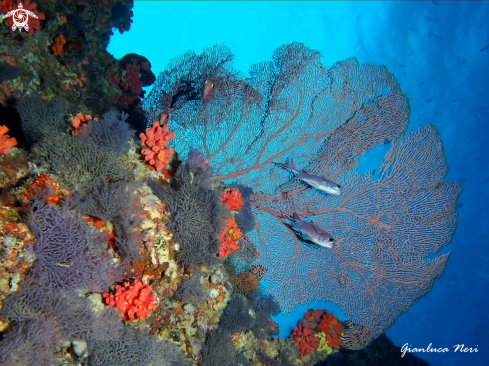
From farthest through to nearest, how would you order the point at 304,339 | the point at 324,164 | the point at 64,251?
the point at 304,339 → the point at 324,164 → the point at 64,251

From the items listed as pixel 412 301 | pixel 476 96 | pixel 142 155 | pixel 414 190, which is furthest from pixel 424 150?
pixel 476 96

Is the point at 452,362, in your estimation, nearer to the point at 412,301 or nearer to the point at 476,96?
the point at 476,96

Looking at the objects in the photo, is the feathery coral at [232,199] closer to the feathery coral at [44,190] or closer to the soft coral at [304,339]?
the feathery coral at [44,190]

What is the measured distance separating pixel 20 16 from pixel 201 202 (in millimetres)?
6043

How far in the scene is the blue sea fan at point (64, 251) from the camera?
2.33 meters

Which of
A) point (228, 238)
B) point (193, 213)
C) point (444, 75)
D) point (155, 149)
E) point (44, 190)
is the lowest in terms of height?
point (44, 190)

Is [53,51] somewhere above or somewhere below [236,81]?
below

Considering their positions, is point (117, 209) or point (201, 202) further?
point (201, 202)

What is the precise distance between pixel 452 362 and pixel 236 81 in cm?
3968

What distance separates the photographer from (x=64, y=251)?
2.40 m

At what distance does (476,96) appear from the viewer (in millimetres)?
16141

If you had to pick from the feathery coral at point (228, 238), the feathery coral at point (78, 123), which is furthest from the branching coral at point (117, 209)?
the feathery coral at point (228, 238)

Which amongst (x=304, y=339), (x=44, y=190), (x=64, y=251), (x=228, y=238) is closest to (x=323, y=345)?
(x=304, y=339)

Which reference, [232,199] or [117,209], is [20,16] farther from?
[232,199]
